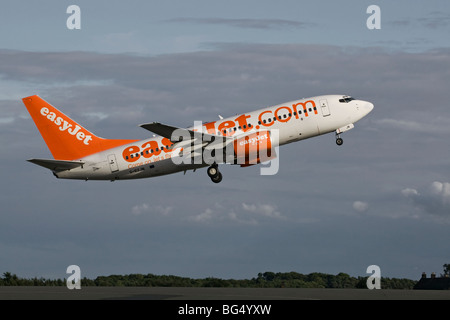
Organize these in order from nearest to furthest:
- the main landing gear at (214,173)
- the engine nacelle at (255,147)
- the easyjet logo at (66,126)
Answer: the engine nacelle at (255,147) → the main landing gear at (214,173) → the easyjet logo at (66,126)

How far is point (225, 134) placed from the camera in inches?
2500

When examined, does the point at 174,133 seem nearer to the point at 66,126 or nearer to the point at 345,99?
the point at 66,126

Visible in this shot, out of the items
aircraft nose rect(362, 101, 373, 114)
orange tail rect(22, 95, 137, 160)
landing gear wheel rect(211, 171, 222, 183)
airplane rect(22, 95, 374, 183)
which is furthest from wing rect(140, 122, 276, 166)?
aircraft nose rect(362, 101, 373, 114)

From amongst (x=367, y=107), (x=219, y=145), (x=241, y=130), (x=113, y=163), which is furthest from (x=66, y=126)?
(x=367, y=107)

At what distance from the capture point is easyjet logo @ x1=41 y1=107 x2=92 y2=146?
68438 millimetres

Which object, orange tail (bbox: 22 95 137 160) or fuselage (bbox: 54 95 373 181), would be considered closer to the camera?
fuselage (bbox: 54 95 373 181)

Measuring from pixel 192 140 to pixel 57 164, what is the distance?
40.5ft

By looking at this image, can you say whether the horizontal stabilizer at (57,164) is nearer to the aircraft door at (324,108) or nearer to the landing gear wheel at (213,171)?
the landing gear wheel at (213,171)

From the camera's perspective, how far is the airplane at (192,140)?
2458 inches

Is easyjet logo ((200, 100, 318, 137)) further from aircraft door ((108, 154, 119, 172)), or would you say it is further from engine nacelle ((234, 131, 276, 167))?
aircraft door ((108, 154, 119, 172))

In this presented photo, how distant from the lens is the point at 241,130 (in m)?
63.0

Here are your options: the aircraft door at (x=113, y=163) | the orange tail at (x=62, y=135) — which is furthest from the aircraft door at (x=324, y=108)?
the aircraft door at (x=113, y=163)

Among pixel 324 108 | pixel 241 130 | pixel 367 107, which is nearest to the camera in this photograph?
pixel 241 130
